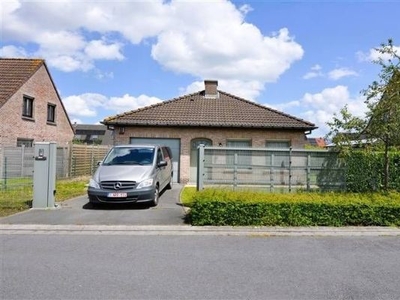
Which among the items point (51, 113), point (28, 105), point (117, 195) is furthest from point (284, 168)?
point (51, 113)

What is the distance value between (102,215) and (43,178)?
208 centimetres

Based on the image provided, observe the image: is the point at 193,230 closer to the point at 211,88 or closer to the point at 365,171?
the point at 365,171

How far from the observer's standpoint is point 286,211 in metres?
8.32

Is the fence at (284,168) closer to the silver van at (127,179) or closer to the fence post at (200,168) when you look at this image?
the fence post at (200,168)

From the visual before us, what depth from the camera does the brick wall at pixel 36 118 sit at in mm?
20156

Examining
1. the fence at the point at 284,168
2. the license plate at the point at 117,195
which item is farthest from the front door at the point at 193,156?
the license plate at the point at 117,195

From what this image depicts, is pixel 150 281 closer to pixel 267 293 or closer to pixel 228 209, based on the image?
pixel 267 293

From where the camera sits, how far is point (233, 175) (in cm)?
1070

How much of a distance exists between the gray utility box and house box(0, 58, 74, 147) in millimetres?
11612

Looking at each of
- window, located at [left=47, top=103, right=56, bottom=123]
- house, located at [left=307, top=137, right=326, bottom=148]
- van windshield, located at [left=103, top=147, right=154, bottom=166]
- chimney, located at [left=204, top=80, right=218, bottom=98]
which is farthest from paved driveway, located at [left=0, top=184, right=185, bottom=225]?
window, located at [left=47, top=103, right=56, bottom=123]

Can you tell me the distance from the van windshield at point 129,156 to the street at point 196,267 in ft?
13.4

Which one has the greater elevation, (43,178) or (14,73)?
(14,73)

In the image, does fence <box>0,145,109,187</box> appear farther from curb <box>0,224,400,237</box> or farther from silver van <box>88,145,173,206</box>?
curb <box>0,224,400,237</box>

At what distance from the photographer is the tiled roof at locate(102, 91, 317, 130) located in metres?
17.9
